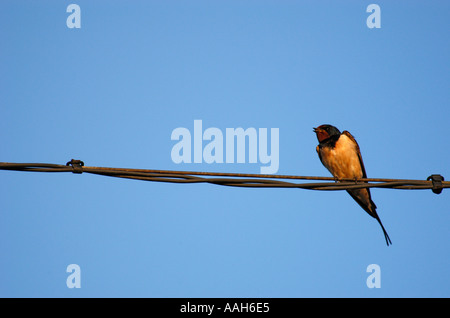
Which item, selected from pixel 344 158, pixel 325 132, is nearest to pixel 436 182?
pixel 344 158

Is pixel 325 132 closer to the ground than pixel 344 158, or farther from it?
farther from it

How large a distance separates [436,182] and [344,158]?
3.77m

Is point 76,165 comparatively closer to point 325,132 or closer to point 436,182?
point 436,182

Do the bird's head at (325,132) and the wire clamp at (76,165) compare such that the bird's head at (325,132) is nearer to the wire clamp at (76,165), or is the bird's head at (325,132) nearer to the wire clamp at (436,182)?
the wire clamp at (436,182)

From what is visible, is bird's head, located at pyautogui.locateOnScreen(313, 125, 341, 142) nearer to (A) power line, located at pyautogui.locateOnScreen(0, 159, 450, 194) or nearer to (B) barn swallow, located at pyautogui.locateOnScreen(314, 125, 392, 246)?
(B) barn swallow, located at pyautogui.locateOnScreen(314, 125, 392, 246)

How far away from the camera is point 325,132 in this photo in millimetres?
9336

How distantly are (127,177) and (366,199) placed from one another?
5630 millimetres

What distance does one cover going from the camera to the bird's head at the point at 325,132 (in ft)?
30.5

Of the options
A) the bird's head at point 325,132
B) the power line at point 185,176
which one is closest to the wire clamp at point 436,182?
the power line at point 185,176

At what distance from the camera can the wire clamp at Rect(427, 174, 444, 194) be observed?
16.3 feet

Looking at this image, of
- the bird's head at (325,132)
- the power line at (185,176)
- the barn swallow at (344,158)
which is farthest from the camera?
the bird's head at (325,132)

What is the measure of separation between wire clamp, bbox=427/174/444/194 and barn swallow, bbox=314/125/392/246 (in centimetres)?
354

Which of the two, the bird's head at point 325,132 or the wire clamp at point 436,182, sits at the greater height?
the bird's head at point 325,132

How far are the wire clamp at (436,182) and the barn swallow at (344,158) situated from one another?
139 inches
